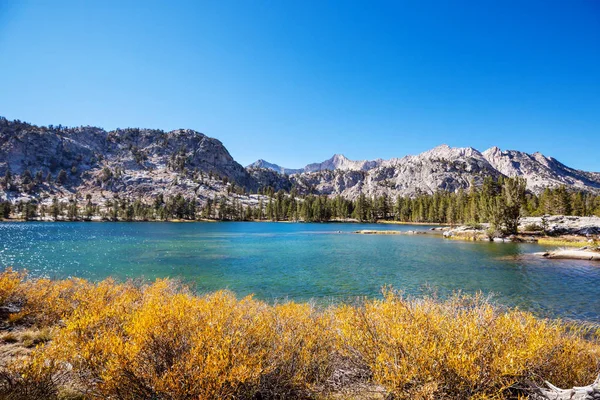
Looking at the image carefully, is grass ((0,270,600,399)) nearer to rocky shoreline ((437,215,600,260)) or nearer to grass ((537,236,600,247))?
grass ((537,236,600,247))

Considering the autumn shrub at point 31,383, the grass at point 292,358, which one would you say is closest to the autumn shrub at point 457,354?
the grass at point 292,358

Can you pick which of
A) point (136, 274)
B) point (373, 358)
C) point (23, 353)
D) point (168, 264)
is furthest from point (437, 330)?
point (168, 264)

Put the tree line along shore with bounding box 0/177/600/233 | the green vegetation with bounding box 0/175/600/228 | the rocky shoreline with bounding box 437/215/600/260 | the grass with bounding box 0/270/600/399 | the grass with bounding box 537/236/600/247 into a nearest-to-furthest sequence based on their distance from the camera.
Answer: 1. the grass with bounding box 0/270/600/399
2. the grass with bounding box 537/236/600/247
3. the rocky shoreline with bounding box 437/215/600/260
4. the green vegetation with bounding box 0/175/600/228
5. the tree line along shore with bounding box 0/177/600/233

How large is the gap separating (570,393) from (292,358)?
5.46 m

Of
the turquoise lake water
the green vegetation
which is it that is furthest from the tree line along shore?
the turquoise lake water

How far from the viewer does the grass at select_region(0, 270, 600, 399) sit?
562 centimetres

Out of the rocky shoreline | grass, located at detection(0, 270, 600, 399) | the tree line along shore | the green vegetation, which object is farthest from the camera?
the tree line along shore

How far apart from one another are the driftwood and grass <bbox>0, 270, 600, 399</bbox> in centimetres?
30

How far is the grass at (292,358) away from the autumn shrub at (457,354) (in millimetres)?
26

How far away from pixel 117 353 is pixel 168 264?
34831 mm

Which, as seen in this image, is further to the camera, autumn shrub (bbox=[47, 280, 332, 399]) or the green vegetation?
the green vegetation

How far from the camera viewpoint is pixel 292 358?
706 centimetres

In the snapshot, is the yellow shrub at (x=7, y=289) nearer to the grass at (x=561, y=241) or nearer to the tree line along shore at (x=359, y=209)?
the grass at (x=561, y=241)

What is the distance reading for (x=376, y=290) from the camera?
2519cm
